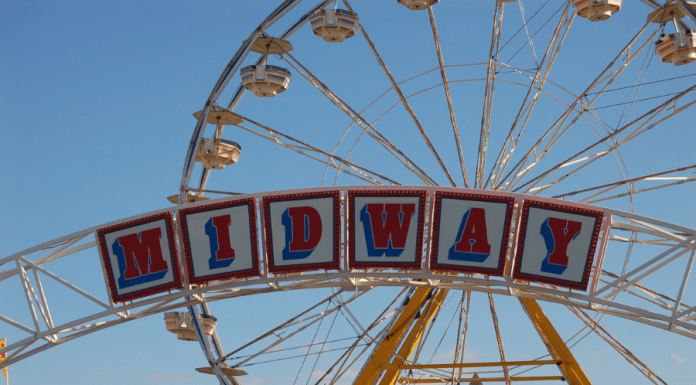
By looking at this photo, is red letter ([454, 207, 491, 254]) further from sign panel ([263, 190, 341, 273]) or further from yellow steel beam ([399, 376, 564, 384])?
yellow steel beam ([399, 376, 564, 384])

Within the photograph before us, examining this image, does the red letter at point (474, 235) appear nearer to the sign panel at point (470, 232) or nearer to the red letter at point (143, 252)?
the sign panel at point (470, 232)

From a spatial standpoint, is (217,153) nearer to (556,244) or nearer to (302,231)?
(302,231)

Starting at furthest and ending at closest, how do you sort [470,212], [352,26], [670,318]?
[352,26] < [470,212] < [670,318]

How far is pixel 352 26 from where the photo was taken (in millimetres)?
21047

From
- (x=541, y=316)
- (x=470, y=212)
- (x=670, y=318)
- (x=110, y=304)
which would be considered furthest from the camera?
(x=541, y=316)

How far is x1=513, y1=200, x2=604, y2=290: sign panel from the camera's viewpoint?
51.6 ft

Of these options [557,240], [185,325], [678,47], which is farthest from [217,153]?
[678,47]

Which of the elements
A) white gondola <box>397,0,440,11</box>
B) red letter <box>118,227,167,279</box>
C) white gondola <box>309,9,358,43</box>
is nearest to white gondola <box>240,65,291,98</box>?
white gondola <box>309,9,358,43</box>

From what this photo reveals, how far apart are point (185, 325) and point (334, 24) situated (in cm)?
826

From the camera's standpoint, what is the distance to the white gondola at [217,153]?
22.2m

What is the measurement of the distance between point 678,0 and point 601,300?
6916mm

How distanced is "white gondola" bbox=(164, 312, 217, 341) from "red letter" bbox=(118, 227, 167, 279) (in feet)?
15.8

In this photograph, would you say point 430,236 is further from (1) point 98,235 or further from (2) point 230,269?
(1) point 98,235

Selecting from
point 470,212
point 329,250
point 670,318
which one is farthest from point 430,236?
point 670,318
